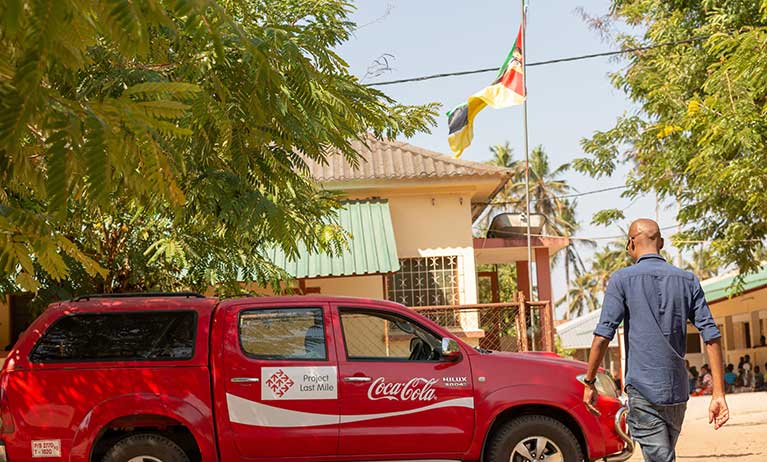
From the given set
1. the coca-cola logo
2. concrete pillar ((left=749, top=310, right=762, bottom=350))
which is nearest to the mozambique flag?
the coca-cola logo

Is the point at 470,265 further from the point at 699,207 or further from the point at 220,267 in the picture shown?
the point at 220,267

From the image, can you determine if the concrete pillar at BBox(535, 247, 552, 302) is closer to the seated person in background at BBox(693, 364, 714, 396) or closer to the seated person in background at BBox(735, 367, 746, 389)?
the seated person in background at BBox(693, 364, 714, 396)

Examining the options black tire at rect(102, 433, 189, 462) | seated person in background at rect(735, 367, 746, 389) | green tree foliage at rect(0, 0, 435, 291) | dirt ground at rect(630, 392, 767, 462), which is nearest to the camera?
green tree foliage at rect(0, 0, 435, 291)

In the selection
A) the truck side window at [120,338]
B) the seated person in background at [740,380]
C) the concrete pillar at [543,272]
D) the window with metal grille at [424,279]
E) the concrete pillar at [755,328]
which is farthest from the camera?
the concrete pillar at [755,328]

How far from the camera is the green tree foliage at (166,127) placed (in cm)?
338

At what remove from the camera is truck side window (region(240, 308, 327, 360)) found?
29.3 feet

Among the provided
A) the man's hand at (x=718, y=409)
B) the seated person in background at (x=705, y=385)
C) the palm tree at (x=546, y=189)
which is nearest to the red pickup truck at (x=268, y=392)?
the man's hand at (x=718, y=409)

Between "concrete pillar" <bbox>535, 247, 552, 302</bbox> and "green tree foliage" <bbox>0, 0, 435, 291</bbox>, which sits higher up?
"green tree foliage" <bbox>0, 0, 435, 291</bbox>

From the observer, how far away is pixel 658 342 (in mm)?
5711

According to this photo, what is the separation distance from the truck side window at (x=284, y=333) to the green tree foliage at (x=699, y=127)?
7.40 m

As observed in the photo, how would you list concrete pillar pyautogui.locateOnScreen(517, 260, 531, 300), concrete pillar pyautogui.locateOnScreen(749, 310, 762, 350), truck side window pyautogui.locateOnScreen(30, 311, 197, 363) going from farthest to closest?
concrete pillar pyautogui.locateOnScreen(749, 310, 762, 350) < concrete pillar pyautogui.locateOnScreen(517, 260, 531, 300) < truck side window pyautogui.locateOnScreen(30, 311, 197, 363)

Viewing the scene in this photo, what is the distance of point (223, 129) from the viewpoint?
22.0 ft

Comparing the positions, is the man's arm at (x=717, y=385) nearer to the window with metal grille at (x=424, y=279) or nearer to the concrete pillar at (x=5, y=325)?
the window with metal grille at (x=424, y=279)

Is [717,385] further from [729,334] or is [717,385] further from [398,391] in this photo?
[729,334]
